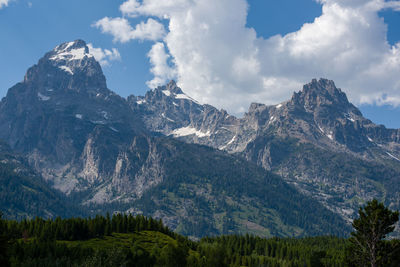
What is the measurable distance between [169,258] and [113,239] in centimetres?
4550

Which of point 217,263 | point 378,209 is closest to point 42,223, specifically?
point 217,263

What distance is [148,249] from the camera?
182m

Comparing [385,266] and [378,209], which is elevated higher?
[378,209]

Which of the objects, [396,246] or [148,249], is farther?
[148,249]

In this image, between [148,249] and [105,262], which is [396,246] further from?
[148,249]

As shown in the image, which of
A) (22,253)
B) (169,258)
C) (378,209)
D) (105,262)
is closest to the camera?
(378,209)

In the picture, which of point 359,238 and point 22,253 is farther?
point 22,253

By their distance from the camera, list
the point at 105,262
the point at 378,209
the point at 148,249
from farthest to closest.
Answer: the point at 148,249 < the point at 105,262 < the point at 378,209

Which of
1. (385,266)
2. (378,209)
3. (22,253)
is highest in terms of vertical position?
(378,209)

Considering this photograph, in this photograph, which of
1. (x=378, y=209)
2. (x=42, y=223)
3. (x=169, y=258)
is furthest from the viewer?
(x=42, y=223)

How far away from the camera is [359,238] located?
87.7 metres

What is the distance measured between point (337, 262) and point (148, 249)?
9669 cm

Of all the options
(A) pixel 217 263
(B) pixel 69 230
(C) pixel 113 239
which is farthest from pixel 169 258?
(B) pixel 69 230

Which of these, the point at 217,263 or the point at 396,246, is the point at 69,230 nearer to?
the point at 217,263
